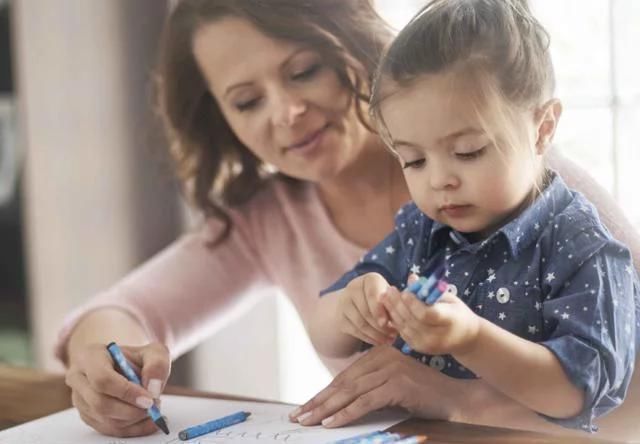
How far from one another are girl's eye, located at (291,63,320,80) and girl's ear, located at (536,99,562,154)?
0.26 meters

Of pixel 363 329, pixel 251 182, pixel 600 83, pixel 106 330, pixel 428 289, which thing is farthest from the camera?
pixel 251 182

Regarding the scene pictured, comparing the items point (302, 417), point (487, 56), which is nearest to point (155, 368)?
point (302, 417)

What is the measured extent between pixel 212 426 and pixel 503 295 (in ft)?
0.75

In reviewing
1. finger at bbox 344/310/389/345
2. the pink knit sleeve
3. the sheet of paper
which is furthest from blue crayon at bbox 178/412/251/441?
the pink knit sleeve

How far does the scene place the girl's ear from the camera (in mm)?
650

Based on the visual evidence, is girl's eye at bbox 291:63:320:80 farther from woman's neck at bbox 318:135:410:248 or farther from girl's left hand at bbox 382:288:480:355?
girl's left hand at bbox 382:288:480:355

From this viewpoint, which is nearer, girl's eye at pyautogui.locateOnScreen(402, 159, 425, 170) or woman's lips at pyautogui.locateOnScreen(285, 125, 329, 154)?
girl's eye at pyautogui.locateOnScreen(402, 159, 425, 170)

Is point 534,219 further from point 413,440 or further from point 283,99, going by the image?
point 283,99

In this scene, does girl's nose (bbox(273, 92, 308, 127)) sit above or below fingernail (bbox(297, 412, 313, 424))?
above

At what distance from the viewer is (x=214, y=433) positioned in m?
0.72

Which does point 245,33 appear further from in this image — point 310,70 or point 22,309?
point 22,309

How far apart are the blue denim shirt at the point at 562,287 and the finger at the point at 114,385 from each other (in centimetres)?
21

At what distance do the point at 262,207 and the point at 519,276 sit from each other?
52cm

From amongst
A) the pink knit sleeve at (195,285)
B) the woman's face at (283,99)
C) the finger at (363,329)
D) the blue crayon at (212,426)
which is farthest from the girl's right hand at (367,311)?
the pink knit sleeve at (195,285)
